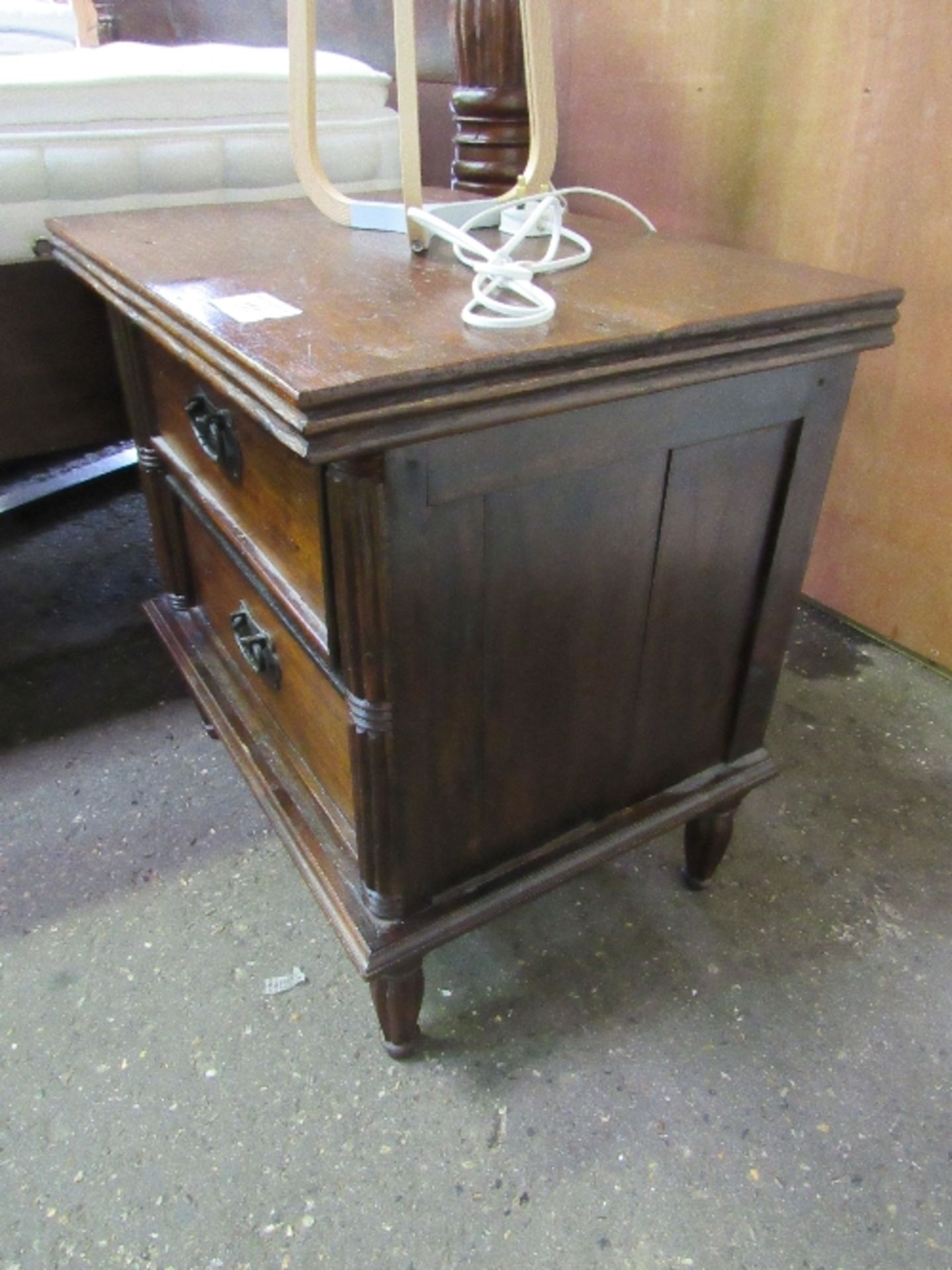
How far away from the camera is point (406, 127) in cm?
76

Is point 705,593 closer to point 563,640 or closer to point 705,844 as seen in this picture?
point 563,640

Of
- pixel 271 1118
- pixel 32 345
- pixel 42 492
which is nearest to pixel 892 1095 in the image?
pixel 271 1118

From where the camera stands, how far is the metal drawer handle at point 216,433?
79cm

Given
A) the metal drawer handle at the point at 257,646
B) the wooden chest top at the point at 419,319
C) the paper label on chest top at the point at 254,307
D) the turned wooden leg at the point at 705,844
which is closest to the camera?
the wooden chest top at the point at 419,319

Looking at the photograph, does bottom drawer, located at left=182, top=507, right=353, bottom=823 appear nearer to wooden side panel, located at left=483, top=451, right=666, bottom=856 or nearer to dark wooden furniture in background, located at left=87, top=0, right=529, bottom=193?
wooden side panel, located at left=483, top=451, right=666, bottom=856

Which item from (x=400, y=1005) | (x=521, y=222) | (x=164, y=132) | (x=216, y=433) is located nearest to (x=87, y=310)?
(x=164, y=132)

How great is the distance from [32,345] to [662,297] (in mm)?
827

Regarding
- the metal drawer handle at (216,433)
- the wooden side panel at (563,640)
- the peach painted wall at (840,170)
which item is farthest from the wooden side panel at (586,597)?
the peach painted wall at (840,170)

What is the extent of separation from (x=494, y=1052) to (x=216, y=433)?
621 millimetres

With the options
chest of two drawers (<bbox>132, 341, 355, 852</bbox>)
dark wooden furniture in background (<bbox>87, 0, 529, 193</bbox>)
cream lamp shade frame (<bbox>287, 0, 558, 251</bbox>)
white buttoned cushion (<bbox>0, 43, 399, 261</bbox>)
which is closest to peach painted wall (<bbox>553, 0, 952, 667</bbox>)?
dark wooden furniture in background (<bbox>87, 0, 529, 193</bbox>)

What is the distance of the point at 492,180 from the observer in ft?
3.89

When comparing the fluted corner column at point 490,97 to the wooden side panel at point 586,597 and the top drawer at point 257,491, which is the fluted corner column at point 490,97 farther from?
the wooden side panel at point 586,597

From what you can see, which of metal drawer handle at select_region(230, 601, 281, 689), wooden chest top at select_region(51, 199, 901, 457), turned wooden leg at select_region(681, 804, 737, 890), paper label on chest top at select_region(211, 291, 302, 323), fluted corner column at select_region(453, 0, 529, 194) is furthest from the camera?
fluted corner column at select_region(453, 0, 529, 194)

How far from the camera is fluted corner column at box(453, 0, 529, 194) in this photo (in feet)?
3.58
